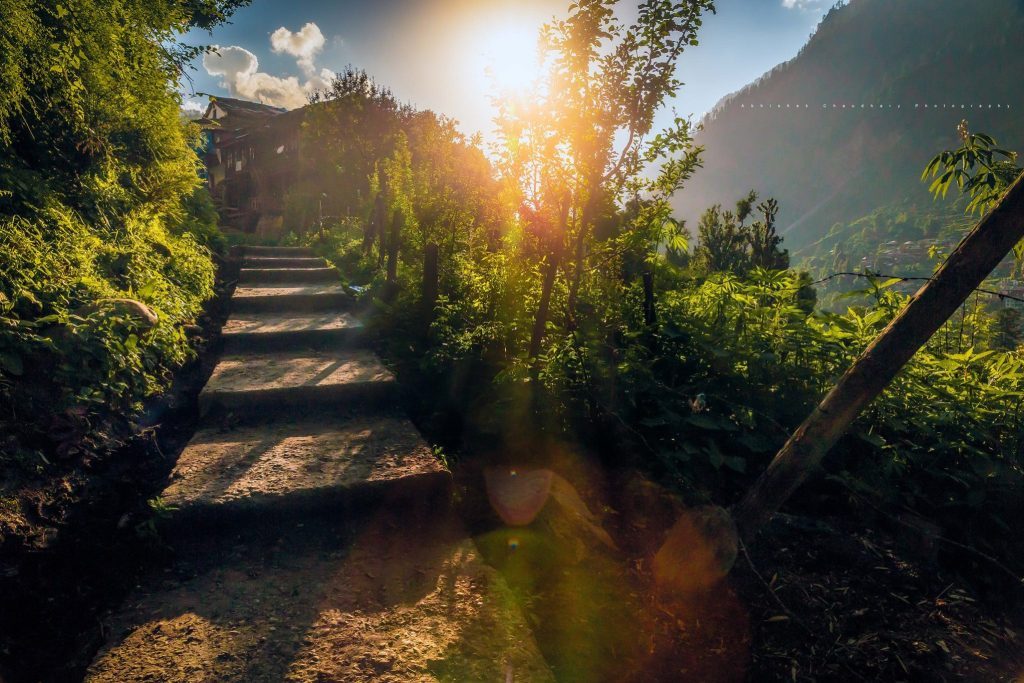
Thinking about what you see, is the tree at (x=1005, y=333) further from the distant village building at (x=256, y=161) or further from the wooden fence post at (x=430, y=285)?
the distant village building at (x=256, y=161)

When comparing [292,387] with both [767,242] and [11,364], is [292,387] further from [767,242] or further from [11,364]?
[767,242]

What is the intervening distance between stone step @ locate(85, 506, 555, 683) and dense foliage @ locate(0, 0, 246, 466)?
113 centimetres

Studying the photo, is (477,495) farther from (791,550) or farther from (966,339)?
(966,339)

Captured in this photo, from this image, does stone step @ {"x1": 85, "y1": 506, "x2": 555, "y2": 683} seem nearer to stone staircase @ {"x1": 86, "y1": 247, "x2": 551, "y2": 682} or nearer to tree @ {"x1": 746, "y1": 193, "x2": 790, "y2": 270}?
stone staircase @ {"x1": 86, "y1": 247, "x2": 551, "y2": 682}

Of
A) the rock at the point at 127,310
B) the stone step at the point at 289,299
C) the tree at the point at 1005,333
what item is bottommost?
the tree at the point at 1005,333

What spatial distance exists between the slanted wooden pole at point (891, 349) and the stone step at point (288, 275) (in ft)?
23.0

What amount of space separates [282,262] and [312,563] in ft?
25.6

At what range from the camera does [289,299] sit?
6.18 m

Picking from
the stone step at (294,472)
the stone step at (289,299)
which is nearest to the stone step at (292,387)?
the stone step at (294,472)

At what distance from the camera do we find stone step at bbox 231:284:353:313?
599 cm

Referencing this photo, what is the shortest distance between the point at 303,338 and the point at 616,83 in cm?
388

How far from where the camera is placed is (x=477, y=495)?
3.07m

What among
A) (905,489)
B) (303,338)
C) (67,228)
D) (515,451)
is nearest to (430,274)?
(303,338)

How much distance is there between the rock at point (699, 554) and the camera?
2.36m
